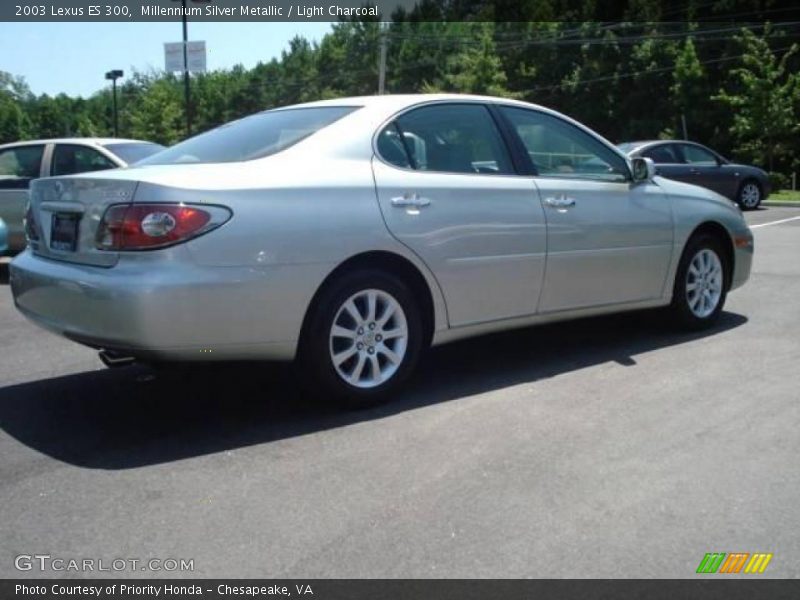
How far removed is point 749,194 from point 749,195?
22 mm

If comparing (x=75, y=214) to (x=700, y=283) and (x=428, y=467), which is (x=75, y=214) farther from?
(x=700, y=283)

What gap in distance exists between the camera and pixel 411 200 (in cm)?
461

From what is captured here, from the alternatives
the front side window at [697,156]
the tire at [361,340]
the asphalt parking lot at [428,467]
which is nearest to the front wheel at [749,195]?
the front side window at [697,156]

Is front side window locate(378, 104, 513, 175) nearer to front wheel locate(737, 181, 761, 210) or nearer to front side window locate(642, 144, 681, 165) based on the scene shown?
front side window locate(642, 144, 681, 165)

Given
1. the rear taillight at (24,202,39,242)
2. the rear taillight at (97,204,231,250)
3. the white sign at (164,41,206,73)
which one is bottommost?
the rear taillight at (24,202,39,242)

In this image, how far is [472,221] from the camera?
4.85 meters

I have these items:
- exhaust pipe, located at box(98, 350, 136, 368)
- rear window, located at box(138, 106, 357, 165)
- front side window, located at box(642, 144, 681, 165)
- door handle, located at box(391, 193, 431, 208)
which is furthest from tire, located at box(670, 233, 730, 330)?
front side window, located at box(642, 144, 681, 165)

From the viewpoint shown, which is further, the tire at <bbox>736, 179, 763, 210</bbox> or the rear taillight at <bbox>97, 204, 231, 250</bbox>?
the tire at <bbox>736, 179, 763, 210</bbox>

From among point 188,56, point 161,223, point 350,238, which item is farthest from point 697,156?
point 161,223

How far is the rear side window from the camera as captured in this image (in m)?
9.67

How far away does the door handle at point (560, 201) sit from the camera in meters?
5.26

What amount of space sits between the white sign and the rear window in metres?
18.0

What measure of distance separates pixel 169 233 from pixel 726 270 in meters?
4.34
